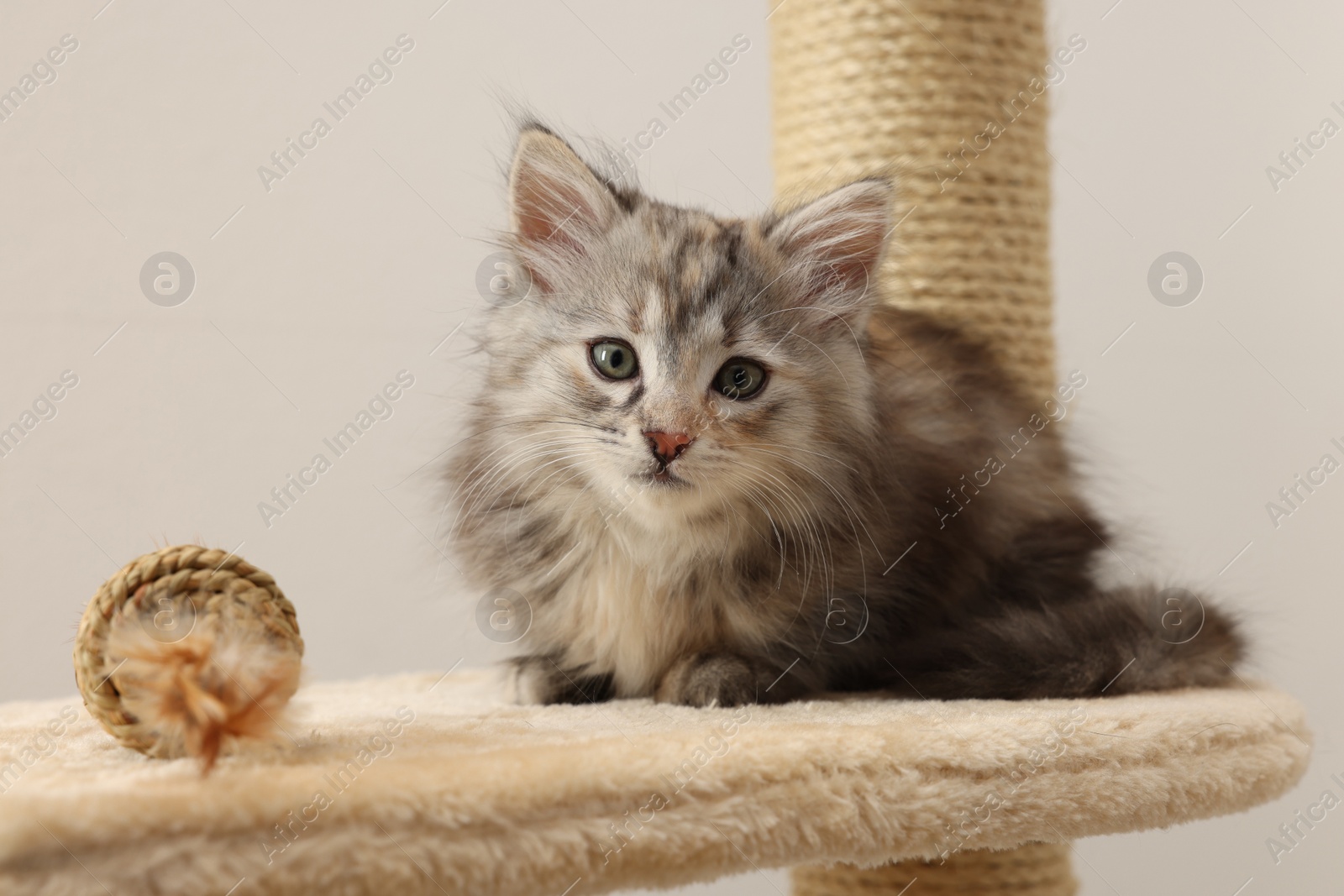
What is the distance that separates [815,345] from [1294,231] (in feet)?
6.27

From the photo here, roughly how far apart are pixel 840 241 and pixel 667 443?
535 millimetres

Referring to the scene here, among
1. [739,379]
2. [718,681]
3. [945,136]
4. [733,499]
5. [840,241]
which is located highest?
[945,136]

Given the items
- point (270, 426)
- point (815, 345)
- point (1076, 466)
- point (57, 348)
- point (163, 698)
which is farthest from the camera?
point (270, 426)

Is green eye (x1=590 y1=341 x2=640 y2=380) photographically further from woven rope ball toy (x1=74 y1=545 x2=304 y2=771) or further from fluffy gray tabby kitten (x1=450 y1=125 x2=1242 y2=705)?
woven rope ball toy (x1=74 y1=545 x2=304 y2=771)

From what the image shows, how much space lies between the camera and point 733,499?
5.18 feet

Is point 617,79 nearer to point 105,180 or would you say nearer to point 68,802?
point 105,180

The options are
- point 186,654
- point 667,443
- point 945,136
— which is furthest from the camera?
point 945,136

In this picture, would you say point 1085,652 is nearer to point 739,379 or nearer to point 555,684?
point 739,379

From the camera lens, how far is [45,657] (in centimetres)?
261

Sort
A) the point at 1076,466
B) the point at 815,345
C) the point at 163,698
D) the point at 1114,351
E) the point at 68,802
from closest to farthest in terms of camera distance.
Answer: the point at 68,802 < the point at 163,698 < the point at 815,345 < the point at 1076,466 < the point at 1114,351

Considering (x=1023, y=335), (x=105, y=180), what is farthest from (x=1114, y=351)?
(x=105, y=180)

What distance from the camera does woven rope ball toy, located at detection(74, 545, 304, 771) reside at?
958 millimetres

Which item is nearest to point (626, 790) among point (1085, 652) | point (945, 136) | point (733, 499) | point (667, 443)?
point (667, 443)

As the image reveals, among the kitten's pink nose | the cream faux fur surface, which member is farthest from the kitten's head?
the cream faux fur surface
